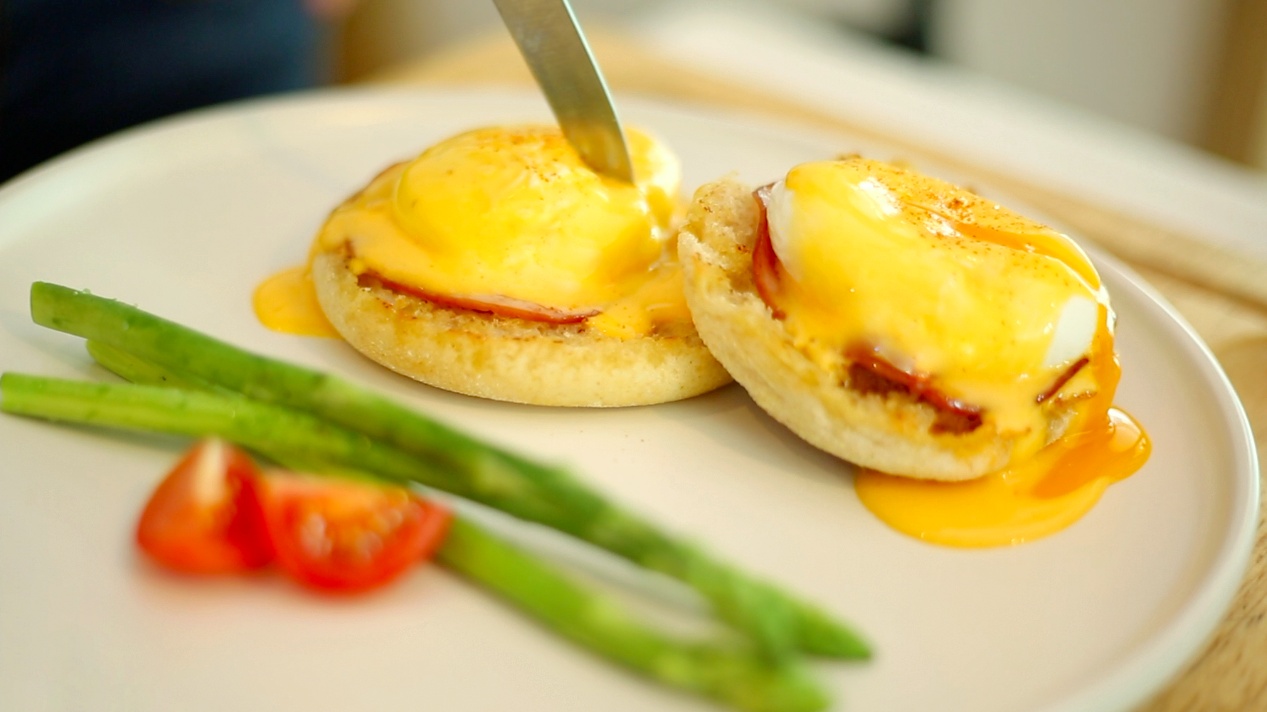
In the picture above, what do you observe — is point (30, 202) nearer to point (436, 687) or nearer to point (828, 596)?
point (436, 687)

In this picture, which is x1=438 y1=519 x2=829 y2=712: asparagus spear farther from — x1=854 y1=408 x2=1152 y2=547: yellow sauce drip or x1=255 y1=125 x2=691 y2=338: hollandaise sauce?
x1=255 y1=125 x2=691 y2=338: hollandaise sauce

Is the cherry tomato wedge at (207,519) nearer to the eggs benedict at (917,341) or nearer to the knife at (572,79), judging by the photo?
the eggs benedict at (917,341)

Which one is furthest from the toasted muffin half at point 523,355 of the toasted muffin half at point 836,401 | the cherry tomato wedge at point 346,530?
the cherry tomato wedge at point 346,530

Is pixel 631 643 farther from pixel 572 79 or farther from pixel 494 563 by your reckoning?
pixel 572 79

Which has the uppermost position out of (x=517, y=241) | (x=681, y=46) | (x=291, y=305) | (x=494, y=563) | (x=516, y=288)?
(x=517, y=241)

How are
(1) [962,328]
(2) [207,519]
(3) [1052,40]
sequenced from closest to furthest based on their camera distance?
(2) [207,519], (1) [962,328], (3) [1052,40]

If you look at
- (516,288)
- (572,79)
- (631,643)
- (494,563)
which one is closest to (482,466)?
(494,563)

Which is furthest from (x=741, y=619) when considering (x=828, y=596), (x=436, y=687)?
(x=436, y=687)
